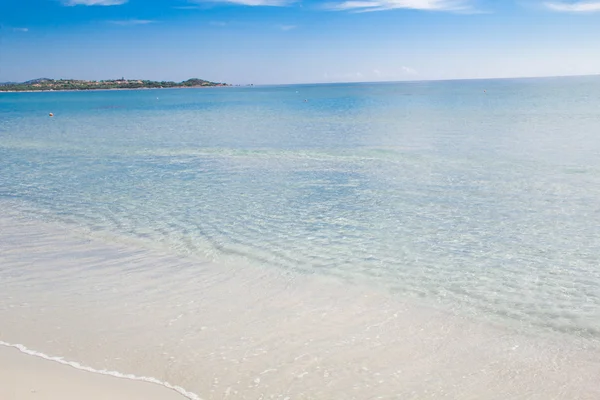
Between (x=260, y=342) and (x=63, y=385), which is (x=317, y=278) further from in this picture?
(x=63, y=385)

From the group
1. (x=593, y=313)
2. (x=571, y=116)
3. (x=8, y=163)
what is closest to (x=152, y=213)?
(x=593, y=313)

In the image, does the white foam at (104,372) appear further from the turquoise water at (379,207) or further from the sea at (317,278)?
the turquoise water at (379,207)

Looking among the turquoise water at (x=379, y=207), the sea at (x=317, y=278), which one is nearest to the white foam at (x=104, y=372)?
the sea at (x=317, y=278)

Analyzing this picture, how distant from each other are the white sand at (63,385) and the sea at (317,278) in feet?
0.65

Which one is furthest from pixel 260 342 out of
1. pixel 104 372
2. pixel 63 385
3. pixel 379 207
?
pixel 379 207

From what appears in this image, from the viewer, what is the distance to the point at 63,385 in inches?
239

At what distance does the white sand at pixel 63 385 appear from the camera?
5.87 metres

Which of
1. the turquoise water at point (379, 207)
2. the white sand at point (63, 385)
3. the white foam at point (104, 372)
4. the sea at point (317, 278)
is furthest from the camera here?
the turquoise water at point (379, 207)

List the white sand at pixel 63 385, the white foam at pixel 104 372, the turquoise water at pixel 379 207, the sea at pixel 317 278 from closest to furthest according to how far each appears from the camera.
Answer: the white sand at pixel 63 385, the white foam at pixel 104 372, the sea at pixel 317 278, the turquoise water at pixel 379 207

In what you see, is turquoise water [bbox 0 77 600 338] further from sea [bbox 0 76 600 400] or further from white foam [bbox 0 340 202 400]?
white foam [bbox 0 340 202 400]

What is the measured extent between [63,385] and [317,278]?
15.2ft

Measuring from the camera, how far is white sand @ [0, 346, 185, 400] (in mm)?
5867

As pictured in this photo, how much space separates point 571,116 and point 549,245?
3668cm

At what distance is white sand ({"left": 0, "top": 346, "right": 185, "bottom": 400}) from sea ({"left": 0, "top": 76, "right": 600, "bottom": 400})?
0.20 metres
